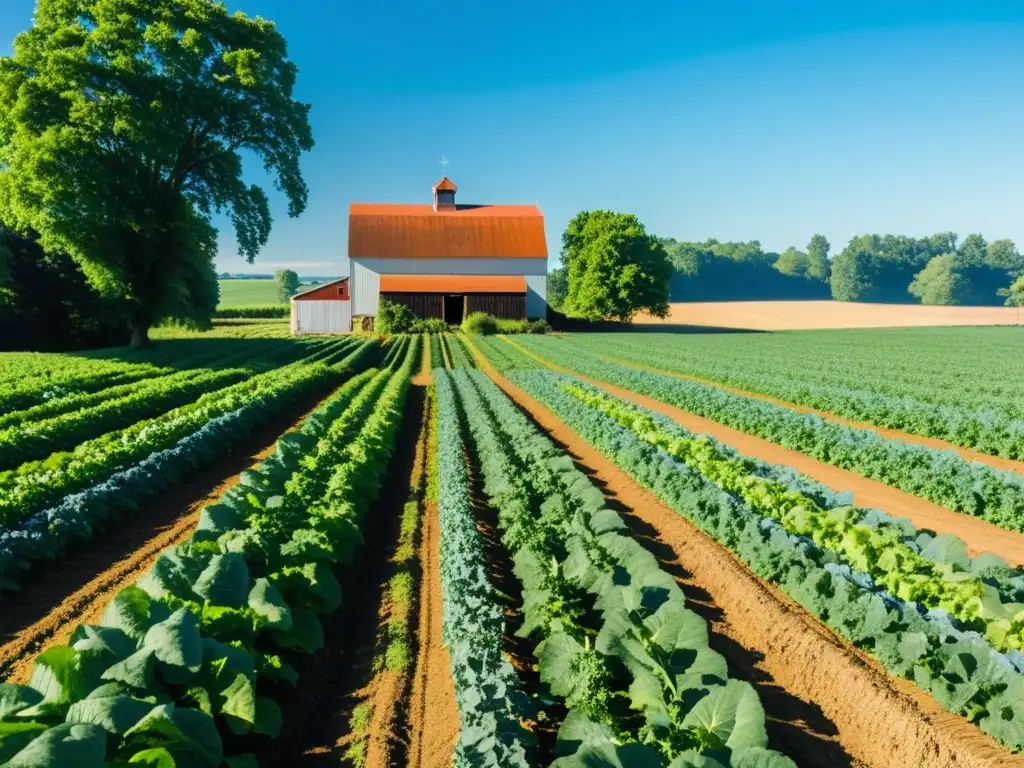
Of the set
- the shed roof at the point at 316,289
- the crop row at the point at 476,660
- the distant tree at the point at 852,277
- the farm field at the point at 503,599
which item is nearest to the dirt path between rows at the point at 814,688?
the farm field at the point at 503,599

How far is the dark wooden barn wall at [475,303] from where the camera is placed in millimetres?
52188

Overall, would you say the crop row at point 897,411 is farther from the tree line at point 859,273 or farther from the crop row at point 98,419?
the tree line at point 859,273

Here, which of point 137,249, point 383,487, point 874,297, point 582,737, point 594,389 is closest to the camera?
point 582,737

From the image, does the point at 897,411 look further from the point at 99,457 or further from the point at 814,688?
the point at 99,457

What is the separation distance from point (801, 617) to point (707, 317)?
85426 mm

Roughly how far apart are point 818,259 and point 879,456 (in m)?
154

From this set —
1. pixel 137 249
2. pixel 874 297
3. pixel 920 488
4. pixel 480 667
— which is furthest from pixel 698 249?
pixel 480 667

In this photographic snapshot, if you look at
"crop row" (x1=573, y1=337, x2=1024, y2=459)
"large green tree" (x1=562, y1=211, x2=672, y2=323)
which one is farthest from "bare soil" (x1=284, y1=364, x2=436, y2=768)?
"large green tree" (x1=562, y1=211, x2=672, y2=323)

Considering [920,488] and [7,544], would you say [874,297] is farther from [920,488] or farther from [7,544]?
[7,544]

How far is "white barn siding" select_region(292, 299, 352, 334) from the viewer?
5409 cm

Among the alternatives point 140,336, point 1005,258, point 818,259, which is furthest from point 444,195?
point 1005,258

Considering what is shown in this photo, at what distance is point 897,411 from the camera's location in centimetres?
1734

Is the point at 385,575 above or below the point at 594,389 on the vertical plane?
below

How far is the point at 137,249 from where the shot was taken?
29547mm
